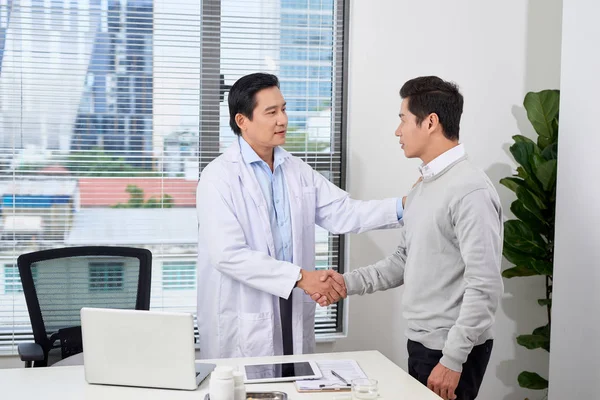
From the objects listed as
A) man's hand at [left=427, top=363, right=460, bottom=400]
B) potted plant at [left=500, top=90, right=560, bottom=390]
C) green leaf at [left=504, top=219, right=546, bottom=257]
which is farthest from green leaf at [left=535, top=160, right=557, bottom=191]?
man's hand at [left=427, top=363, right=460, bottom=400]

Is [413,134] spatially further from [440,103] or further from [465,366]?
[465,366]

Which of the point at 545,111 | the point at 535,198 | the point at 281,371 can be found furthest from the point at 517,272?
the point at 281,371

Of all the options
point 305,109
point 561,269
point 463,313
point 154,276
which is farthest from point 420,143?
point 154,276

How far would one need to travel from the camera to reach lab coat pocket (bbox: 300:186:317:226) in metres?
3.10

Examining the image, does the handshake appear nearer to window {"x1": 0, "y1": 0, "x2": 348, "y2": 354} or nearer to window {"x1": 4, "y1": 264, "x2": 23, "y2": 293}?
window {"x1": 0, "y1": 0, "x2": 348, "y2": 354}

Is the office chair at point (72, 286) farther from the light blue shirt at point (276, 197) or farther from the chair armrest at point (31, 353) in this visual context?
the light blue shirt at point (276, 197)

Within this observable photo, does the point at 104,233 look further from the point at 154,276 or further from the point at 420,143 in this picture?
the point at 420,143

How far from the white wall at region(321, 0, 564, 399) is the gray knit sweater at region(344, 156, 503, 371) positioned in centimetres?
120

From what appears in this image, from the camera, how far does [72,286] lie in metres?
2.92

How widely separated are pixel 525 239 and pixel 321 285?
1213 mm

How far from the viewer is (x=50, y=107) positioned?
3.40 metres

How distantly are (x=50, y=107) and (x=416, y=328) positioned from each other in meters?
2.09

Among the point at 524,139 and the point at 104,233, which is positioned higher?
the point at 524,139

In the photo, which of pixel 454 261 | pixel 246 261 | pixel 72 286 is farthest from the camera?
pixel 72 286
